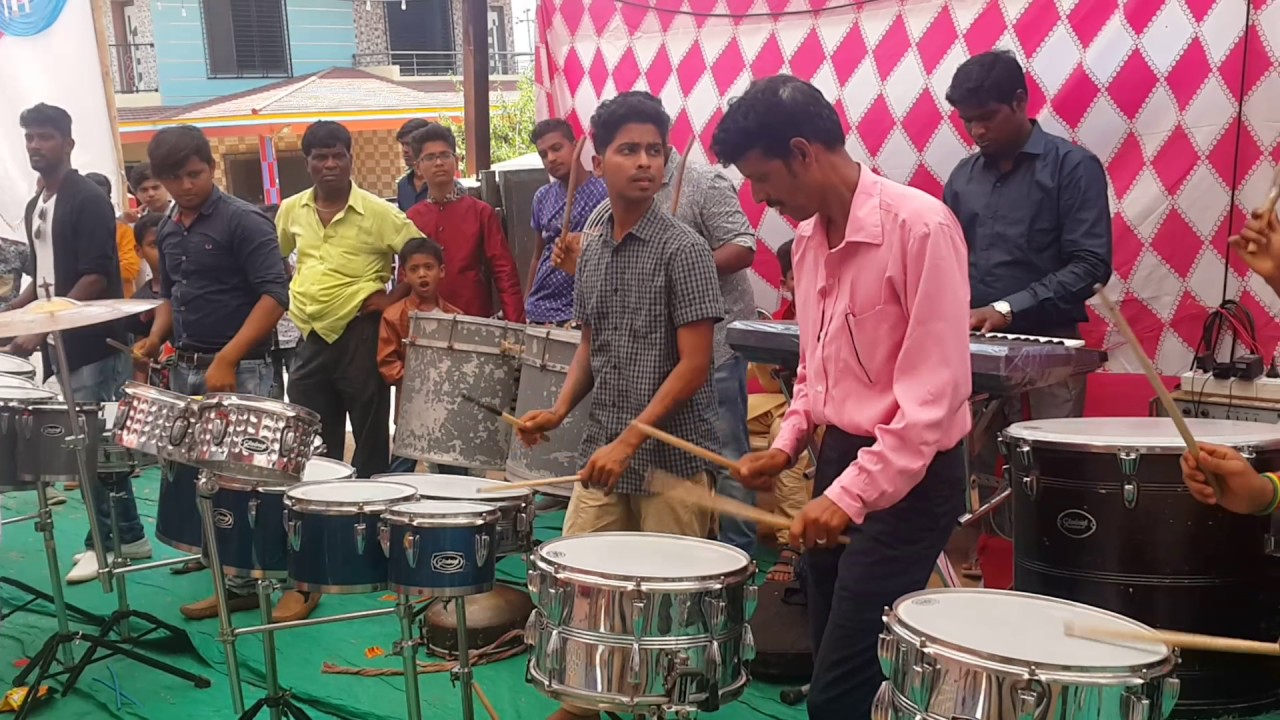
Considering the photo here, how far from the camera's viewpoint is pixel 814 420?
258 cm

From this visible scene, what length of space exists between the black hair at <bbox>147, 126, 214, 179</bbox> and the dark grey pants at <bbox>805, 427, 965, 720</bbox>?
313 cm

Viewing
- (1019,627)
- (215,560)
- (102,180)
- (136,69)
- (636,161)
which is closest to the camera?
(1019,627)

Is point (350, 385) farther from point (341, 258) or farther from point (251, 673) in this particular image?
point (251, 673)

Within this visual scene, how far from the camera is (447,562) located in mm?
3035

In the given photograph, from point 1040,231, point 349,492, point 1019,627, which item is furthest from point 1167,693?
point 1040,231

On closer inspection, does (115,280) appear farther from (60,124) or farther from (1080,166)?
(1080,166)

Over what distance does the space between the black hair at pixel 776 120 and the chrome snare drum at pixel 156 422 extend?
6.16 ft

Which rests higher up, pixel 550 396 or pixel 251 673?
pixel 550 396

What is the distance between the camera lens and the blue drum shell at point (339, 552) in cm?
317

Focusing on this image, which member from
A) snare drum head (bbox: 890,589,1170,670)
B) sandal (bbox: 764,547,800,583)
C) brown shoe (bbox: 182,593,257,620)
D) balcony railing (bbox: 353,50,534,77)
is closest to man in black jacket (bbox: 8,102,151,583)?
brown shoe (bbox: 182,593,257,620)

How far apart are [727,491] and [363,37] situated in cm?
1947

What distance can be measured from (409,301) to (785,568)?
203 centimetres

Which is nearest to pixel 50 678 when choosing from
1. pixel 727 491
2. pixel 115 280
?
pixel 115 280

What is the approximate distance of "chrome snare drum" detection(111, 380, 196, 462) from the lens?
130 inches
